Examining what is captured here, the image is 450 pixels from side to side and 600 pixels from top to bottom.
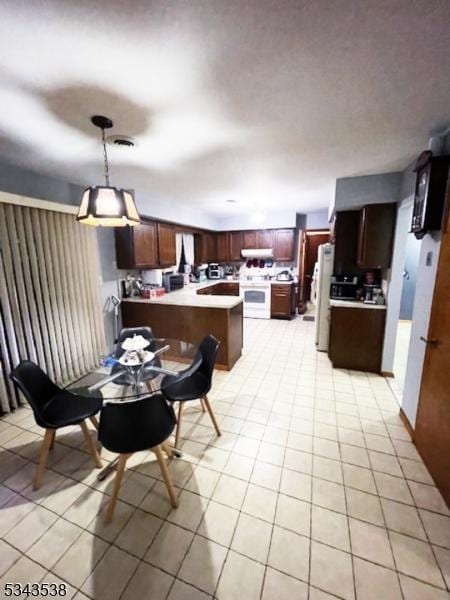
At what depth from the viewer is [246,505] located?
1.56m

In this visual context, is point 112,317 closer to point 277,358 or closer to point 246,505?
point 277,358

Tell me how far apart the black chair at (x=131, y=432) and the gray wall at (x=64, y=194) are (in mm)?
2391

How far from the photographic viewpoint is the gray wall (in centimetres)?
253

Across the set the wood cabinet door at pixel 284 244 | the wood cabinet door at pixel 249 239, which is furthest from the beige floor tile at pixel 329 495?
the wood cabinet door at pixel 249 239

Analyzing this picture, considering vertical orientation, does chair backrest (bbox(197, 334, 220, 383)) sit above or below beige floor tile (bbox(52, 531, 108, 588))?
above

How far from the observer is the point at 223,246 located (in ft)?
21.3

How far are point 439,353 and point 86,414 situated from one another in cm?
249

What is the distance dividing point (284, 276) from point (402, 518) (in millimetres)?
4904

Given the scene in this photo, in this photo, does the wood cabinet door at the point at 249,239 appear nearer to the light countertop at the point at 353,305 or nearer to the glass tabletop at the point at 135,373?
the light countertop at the point at 353,305

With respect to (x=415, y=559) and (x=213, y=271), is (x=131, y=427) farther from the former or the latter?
(x=213, y=271)

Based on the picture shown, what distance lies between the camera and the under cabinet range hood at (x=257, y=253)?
19.9ft

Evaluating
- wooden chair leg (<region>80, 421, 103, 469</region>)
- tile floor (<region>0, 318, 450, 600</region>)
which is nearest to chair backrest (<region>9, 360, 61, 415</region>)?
wooden chair leg (<region>80, 421, 103, 469</region>)

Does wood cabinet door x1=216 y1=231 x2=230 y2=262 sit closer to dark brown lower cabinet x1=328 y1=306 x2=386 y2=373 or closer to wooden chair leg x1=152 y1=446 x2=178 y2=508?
dark brown lower cabinet x1=328 y1=306 x2=386 y2=373

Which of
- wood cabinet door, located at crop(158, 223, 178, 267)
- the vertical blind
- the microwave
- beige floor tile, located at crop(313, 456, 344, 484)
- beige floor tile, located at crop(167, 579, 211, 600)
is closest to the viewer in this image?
beige floor tile, located at crop(167, 579, 211, 600)
